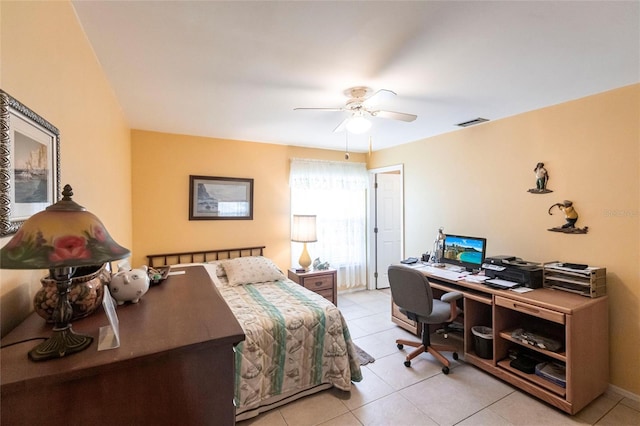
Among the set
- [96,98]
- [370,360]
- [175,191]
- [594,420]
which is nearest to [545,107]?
[594,420]

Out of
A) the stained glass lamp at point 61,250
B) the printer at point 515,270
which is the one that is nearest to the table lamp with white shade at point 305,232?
the printer at point 515,270

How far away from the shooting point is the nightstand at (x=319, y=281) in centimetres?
380

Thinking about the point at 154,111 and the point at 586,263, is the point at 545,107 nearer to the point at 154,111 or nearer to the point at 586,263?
the point at 586,263

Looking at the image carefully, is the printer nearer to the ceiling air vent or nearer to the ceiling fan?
the ceiling air vent

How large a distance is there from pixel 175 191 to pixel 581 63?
4.02 m

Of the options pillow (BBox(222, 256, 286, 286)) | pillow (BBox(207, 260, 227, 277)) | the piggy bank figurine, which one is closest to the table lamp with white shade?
pillow (BBox(222, 256, 286, 286))

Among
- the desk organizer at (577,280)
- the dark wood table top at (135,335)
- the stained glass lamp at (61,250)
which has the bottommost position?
the desk organizer at (577,280)

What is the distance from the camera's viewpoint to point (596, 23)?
1456mm

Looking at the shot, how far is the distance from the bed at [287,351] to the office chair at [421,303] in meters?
0.67

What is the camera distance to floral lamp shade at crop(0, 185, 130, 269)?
0.66 metres

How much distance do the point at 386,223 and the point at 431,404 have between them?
Answer: 319 centimetres

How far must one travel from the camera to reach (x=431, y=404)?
6.98 ft

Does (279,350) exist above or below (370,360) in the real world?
above

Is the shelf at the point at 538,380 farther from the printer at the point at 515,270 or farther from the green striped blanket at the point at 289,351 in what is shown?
the green striped blanket at the point at 289,351
